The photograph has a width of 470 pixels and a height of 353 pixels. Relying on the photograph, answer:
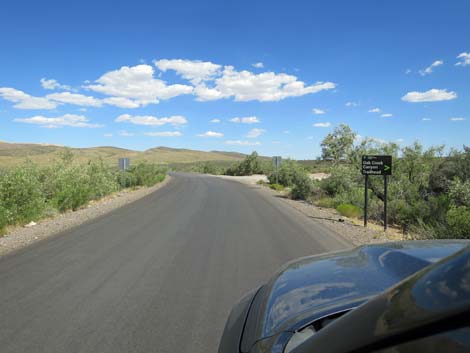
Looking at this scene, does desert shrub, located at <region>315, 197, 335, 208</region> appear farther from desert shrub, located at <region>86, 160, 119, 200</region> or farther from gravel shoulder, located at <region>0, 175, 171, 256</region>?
desert shrub, located at <region>86, 160, 119, 200</region>

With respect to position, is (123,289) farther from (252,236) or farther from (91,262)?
(252,236)

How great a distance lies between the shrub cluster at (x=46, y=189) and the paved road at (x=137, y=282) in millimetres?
2956

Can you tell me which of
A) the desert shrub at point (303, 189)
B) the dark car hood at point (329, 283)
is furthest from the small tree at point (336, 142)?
the dark car hood at point (329, 283)

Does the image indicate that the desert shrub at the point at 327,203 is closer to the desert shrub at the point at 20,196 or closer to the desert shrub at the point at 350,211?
the desert shrub at the point at 350,211

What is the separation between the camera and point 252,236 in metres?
10.2

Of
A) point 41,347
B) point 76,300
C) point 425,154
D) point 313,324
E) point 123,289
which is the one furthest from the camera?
point 425,154

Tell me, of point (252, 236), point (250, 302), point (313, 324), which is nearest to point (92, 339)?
point (250, 302)

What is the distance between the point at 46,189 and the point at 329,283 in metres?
18.3

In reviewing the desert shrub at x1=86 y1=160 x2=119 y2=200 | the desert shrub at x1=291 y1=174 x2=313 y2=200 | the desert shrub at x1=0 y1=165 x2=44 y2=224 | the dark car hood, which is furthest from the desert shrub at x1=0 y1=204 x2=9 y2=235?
the desert shrub at x1=291 y1=174 x2=313 y2=200

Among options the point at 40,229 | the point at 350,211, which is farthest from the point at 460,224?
the point at 40,229

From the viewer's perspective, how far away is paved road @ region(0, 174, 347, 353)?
4211 mm

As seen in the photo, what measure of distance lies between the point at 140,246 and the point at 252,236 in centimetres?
301

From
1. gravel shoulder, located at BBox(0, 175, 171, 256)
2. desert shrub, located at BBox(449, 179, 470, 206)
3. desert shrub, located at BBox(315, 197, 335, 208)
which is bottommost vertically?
gravel shoulder, located at BBox(0, 175, 171, 256)

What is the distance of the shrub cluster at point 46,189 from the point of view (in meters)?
12.9
